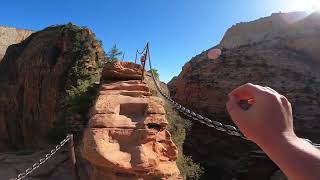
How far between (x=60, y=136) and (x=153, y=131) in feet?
20.7

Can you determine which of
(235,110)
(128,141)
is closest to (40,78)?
(128,141)

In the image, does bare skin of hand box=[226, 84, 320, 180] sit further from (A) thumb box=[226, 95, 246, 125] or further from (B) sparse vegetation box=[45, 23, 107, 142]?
(B) sparse vegetation box=[45, 23, 107, 142]

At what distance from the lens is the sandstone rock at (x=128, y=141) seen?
28.0 feet

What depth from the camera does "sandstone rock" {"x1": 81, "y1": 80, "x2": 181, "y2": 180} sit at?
28.0 ft

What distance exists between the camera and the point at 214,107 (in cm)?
2442

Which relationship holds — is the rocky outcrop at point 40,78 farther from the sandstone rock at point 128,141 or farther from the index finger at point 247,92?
the index finger at point 247,92

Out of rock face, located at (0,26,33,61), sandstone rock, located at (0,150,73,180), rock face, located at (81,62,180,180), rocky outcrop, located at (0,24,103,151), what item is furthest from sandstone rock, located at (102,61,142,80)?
rock face, located at (0,26,33,61)

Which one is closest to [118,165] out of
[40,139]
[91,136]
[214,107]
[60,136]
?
[91,136]

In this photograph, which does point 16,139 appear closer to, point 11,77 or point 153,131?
point 11,77

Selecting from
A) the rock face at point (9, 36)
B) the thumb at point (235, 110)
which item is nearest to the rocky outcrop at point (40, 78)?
the rock face at point (9, 36)

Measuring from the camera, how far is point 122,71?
11.7 metres

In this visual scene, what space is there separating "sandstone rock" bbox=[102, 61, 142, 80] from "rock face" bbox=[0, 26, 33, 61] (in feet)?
74.1

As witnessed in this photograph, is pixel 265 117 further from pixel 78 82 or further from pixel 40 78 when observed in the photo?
pixel 40 78

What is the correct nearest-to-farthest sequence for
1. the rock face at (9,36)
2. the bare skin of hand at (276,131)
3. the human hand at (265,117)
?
the bare skin of hand at (276,131) < the human hand at (265,117) < the rock face at (9,36)
